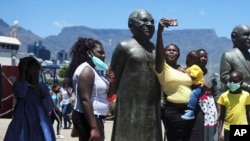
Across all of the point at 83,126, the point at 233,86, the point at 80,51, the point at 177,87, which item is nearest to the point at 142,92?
the point at 83,126

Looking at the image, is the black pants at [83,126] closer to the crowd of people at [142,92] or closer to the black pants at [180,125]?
the crowd of people at [142,92]

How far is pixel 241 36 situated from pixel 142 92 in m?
2.10

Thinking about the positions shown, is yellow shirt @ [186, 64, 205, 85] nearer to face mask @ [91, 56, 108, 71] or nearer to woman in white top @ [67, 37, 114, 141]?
woman in white top @ [67, 37, 114, 141]

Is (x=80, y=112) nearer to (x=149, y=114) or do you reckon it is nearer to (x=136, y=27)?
(x=149, y=114)

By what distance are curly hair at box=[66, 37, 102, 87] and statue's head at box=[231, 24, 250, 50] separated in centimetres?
207

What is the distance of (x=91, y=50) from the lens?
4727mm

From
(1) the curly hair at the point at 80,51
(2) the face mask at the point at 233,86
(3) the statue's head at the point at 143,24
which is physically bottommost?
(2) the face mask at the point at 233,86

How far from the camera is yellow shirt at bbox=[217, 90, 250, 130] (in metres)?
5.96

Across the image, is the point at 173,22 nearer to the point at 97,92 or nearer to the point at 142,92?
the point at 142,92

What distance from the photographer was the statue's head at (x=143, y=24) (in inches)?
179

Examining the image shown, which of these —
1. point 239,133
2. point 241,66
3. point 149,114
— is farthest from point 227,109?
point 149,114

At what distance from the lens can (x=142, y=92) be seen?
4.45m

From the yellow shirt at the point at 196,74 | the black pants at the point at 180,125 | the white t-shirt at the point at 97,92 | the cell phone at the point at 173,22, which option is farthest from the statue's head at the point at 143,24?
the yellow shirt at the point at 196,74

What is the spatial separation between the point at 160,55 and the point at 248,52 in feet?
6.89
